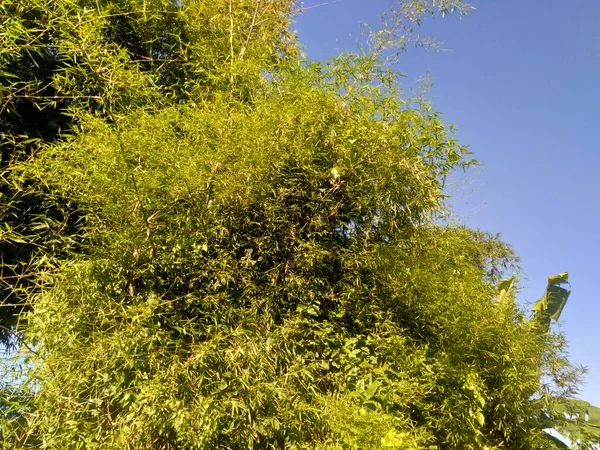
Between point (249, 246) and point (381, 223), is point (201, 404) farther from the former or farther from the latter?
point (381, 223)

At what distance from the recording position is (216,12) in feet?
8.20

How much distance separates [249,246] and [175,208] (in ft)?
1.05

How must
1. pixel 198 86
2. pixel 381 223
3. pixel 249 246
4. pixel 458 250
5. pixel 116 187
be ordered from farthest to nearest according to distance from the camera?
pixel 458 250, pixel 198 86, pixel 381 223, pixel 249 246, pixel 116 187

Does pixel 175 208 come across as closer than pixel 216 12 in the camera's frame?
Yes

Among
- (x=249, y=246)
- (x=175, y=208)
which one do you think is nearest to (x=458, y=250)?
(x=249, y=246)

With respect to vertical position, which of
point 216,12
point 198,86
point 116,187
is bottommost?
point 116,187

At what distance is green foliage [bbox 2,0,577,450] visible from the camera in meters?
1.45

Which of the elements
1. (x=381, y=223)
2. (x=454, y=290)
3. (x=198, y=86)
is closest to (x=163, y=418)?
(x=381, y=223)

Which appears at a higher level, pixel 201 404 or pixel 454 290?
pixel 454 290

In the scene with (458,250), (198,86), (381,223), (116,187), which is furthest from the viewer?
(458,250)

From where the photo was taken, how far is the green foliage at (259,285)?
1447 mm

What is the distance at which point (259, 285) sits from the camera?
172 centimetres

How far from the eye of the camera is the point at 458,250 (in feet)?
7.92

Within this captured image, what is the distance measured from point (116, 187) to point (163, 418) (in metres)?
0.83
